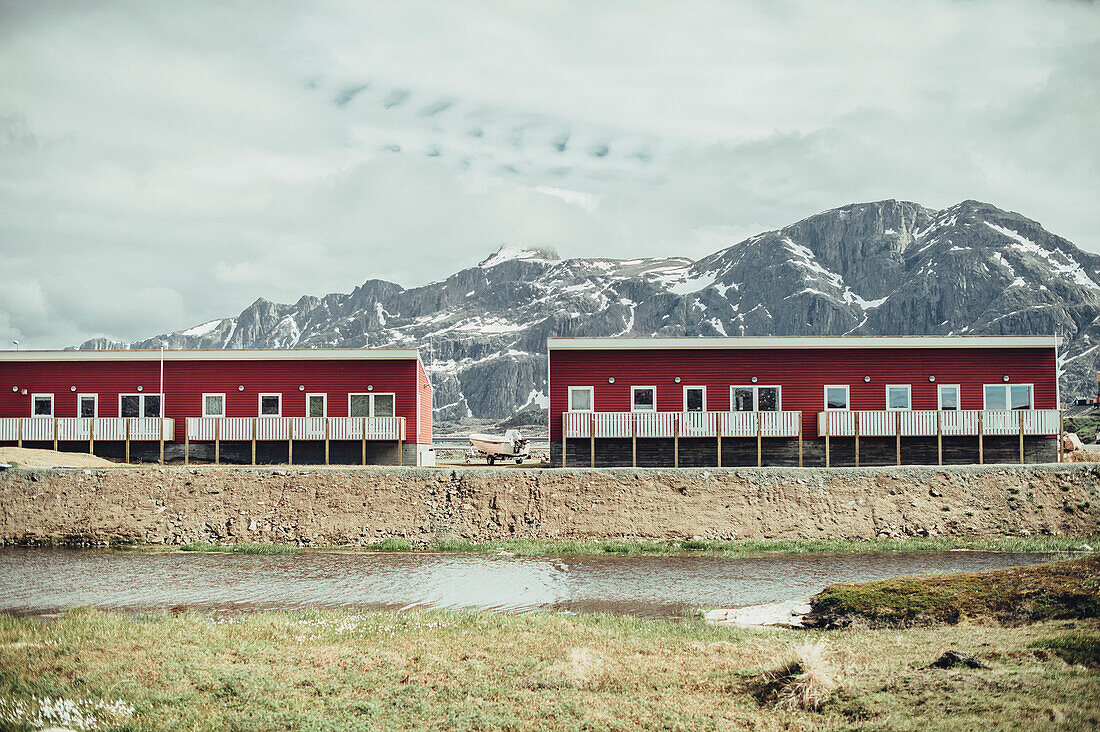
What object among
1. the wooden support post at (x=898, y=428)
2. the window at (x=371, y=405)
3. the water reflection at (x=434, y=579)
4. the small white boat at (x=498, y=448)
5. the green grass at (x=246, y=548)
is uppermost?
the window at (x=371, y=405)

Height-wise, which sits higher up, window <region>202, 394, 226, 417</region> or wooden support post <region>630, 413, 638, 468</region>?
window <region>202, 394, 226, 417</region>

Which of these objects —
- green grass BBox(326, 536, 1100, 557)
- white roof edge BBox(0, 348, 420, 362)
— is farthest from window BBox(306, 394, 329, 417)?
green grass BBox(326, 536, 1100, 557)

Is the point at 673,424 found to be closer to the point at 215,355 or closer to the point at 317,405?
the point at 317,405

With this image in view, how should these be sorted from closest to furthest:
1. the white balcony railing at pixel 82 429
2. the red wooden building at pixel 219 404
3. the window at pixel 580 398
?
the window at pixel 580 398
the red wooden building at pixel 219 404
the white balcony railing at pixel 82 429

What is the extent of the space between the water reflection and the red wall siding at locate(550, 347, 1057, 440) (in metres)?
9.07

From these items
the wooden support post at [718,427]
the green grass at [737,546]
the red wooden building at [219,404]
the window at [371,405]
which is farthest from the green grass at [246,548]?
the wooden support post at [718,427]

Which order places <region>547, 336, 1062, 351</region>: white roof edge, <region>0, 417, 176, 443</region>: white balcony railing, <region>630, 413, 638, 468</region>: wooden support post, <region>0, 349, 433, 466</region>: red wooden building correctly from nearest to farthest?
<region>630, 413, 638, 468</region>: wooden support post < <region>547, 336, 1062, 351</region>: white roof edge < <region>0, 349, 433, 466</region>: red wooden building < <region>0, 417, 176, 443</region>: white balcony railing

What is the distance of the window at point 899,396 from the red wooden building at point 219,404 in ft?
59.2

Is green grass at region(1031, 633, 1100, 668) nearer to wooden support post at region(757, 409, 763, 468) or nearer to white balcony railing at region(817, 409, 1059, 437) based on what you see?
wooden support post at region(757, 409, 763, 468)

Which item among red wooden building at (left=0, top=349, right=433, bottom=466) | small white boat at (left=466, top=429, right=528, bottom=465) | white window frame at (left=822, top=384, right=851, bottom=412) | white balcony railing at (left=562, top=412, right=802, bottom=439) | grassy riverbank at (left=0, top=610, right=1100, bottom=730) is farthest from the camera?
small white boat at (left=466, top=429, right=528, bottom=465)

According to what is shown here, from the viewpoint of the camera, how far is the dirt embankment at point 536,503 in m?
27.5

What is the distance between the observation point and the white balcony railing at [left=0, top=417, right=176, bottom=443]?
34188mm

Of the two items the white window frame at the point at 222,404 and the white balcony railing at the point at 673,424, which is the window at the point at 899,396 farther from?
the white window frame at the point at 222,404

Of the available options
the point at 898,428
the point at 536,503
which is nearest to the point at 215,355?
the point at 536,503
